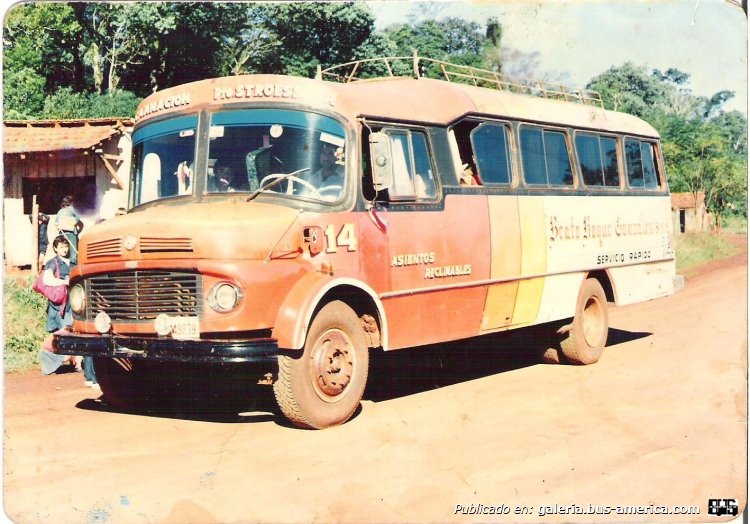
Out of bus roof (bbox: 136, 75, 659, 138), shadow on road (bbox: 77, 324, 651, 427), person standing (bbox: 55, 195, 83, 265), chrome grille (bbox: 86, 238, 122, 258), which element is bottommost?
shadow on road (bbox: 77, 324, 651, 427)

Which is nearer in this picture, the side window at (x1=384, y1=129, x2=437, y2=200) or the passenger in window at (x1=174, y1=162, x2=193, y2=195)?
the passenger in window at (x1=174, y1=162, x2=193, y2=195)

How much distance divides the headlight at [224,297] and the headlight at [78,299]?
1365mm

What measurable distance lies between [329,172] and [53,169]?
1027 centimetres

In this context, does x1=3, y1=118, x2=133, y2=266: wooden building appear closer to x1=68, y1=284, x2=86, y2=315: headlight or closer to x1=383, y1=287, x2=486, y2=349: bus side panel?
x1=68, y1=284, x2=86, y2=315: headlight

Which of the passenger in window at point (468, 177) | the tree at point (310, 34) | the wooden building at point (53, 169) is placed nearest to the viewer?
the passenger in window at point (468, 177)

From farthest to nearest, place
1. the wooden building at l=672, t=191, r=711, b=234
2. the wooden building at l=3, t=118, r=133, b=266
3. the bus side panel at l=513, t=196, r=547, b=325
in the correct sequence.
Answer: the wooden building at l=672, t=191, r=711, b=234, the wooden building at l=3, t=118, r=133, b=266, the bus side panel at l=513, t=196, r=547, b=325

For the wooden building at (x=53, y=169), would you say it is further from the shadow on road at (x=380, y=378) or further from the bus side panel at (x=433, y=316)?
the bus side panel at (x=433, y=316)

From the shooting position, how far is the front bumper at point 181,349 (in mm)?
6641

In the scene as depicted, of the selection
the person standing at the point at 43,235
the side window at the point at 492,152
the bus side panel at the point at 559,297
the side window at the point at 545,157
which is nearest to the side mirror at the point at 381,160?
the side window at the point at 492,152

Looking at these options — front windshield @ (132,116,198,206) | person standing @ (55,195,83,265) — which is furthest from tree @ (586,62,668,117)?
front windshield @ (132,116,198,206)

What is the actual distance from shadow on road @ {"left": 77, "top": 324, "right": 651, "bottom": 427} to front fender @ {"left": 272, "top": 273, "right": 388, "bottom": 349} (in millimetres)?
456

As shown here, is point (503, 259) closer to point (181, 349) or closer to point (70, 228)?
point (181, 349)

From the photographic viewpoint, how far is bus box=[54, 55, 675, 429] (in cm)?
686

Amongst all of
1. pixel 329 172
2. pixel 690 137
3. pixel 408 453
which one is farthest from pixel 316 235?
pixel 690 137
